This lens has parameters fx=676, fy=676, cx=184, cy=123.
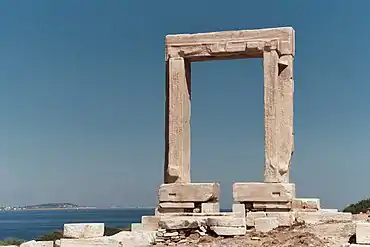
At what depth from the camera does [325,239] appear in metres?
14.6

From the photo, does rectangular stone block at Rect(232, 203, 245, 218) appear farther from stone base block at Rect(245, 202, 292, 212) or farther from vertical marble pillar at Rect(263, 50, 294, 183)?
vertical marble pillar at Rect(263, 50, 294, 183)

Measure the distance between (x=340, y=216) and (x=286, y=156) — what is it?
6.55 ft

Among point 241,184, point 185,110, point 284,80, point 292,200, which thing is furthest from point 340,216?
point 185,110

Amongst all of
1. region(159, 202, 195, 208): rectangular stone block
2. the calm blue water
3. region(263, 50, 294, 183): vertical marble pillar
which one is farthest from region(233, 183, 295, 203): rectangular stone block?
the calm blue water

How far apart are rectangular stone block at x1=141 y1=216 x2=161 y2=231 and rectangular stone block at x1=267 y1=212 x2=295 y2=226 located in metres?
2.86

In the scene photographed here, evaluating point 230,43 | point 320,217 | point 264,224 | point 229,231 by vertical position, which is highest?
point 230,43

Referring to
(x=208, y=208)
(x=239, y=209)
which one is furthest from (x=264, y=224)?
(x=208, y=208)

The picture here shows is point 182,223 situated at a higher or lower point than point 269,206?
lower

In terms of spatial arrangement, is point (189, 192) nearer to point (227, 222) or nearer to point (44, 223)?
point (227, 222)

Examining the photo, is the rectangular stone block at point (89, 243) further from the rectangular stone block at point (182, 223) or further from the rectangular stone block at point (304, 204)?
the rectangular stone block at point (304, 204)

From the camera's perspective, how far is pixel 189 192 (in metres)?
17.1

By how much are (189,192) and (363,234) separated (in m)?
4.98

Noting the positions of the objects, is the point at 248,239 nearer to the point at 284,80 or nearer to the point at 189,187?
the point at 189,187

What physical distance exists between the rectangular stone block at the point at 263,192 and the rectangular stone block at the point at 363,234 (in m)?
2.88
